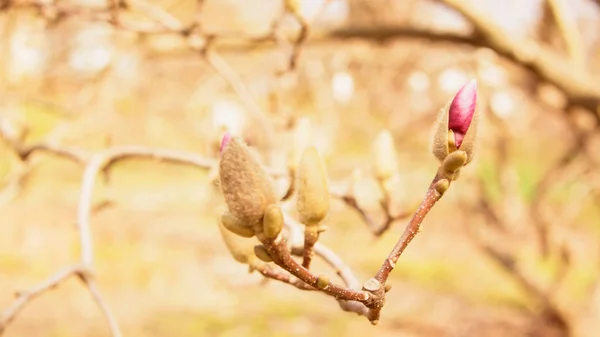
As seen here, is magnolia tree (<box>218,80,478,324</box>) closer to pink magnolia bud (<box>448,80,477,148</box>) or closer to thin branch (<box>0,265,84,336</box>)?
pink magnolia bud (<box>448,80,477,148</box>)

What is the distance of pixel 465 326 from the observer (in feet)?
13.7

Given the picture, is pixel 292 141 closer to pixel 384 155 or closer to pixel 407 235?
pixel 384 155

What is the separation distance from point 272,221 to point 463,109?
19 centimetres

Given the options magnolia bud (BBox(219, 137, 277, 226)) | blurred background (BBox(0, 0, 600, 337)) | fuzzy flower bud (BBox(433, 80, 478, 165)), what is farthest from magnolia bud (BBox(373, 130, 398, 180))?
magnolia bud (BBox(219, 137, 277, 226))

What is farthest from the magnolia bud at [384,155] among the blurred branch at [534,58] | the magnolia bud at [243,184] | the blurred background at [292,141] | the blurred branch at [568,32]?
the blurred branch at [568,32]

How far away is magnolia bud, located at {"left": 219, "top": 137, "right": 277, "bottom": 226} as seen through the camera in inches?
19.3

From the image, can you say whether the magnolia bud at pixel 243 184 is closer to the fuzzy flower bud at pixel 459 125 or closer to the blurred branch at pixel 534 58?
the fuzzy flower bud at pixel 459 125

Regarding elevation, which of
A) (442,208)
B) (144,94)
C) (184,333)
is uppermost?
(442,208)

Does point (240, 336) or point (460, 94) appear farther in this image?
point (240, 336)

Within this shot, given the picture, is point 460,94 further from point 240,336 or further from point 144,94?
point 240,336

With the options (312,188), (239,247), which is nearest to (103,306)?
(239,247)

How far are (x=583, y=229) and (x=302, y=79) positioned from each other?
13.8 feet

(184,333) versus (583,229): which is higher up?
(583,229)

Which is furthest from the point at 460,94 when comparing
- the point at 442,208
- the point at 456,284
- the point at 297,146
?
the point at 442,208
